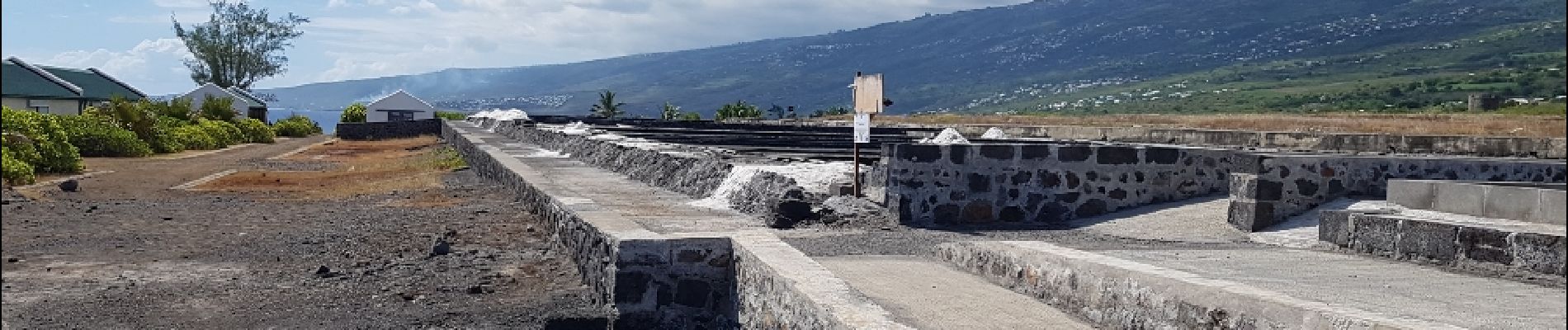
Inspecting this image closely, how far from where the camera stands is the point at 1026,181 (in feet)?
38.9

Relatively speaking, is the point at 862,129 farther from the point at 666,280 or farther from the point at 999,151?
the point at 666,280

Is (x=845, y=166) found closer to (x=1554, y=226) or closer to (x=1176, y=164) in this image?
(x=1176, y=164)

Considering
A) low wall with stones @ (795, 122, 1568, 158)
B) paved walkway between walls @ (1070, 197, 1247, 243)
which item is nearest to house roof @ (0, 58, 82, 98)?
low wall with stones @ (795, 122, 1568, 158)

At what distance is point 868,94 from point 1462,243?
6.25m

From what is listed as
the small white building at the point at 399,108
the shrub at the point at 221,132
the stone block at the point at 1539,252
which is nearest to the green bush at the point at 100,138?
the shrub at the point at 221,132

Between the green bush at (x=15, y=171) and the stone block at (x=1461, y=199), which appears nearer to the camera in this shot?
the stone block at (x=1461, y=199)

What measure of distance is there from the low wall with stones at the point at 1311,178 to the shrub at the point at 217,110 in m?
47.8

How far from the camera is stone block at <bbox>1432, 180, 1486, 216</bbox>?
8688 mm

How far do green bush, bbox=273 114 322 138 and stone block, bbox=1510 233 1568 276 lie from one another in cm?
5731

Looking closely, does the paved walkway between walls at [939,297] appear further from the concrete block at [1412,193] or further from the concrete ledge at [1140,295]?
the concrete block at [1412,193]

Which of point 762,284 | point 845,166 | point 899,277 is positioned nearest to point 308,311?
point 762,284

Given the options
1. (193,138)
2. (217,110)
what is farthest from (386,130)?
(193,138)

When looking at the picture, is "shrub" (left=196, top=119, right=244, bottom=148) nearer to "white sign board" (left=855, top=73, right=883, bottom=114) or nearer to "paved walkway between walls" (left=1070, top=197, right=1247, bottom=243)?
"white sign board" (left=855, top=73, right=883, bottom=114)

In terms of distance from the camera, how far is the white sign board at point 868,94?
13.0 m
